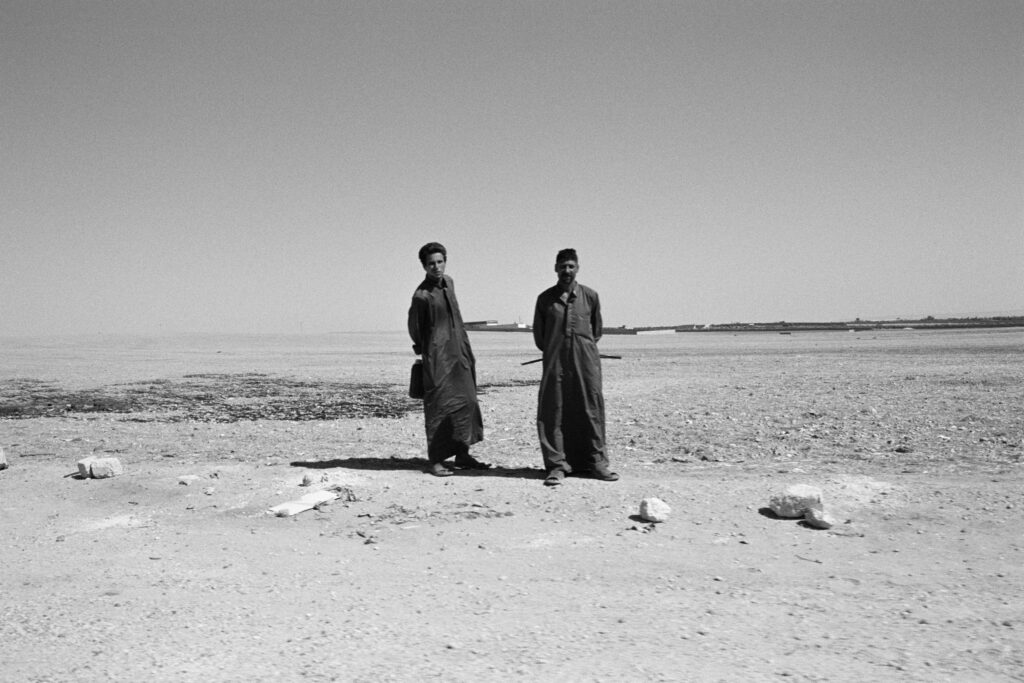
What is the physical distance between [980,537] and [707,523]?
190 cm

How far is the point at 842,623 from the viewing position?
14.1 feet

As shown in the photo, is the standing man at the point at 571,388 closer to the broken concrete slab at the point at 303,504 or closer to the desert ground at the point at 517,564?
the desert ground at the point at 517,564

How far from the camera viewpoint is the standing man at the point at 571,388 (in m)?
7.59

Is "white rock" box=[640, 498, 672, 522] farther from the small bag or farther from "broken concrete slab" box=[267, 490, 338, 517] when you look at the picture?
the small bag

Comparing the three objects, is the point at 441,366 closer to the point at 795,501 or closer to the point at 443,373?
the point at 443,373

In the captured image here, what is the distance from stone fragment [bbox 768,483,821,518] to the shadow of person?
2422 millimetres

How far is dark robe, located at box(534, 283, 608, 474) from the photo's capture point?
759cm

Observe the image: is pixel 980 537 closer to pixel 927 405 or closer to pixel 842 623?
pixel 842 623

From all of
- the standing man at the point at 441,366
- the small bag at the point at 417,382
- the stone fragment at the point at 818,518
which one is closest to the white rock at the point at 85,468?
the small bag at the point at 417,382

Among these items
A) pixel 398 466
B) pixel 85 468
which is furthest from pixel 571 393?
pixel 85 468

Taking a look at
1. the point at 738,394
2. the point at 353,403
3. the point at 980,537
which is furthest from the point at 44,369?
the point at 980,537

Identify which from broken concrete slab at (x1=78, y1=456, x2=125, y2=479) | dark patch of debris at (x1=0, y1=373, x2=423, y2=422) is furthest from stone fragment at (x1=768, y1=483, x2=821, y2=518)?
dark patch of debris at (x1=0, y1=373, x2=423, y2=422)

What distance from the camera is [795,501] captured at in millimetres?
6133

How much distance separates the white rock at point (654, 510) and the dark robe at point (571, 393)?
131cm
